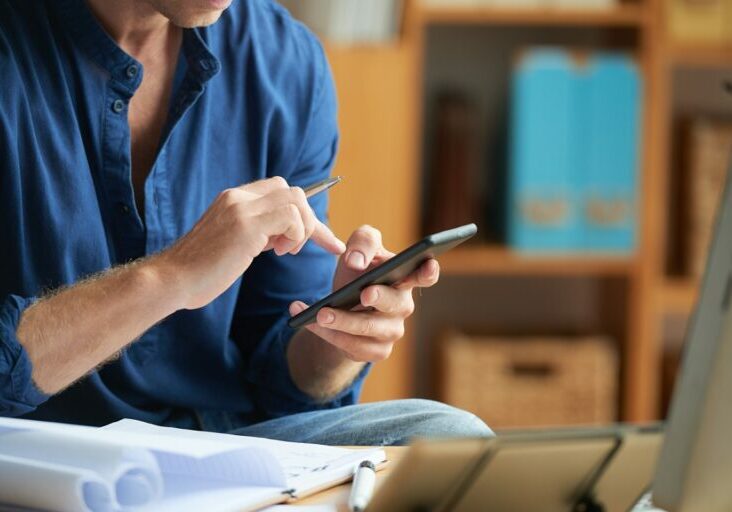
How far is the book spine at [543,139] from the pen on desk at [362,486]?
5.62 ft

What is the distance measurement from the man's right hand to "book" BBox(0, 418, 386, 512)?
0.24 m

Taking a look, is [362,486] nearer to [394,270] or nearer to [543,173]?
[394,270]

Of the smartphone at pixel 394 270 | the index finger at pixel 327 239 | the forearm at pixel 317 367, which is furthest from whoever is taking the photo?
the forearm at pixel 317 367

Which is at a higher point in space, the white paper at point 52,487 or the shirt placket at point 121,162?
the shirt placket at point 121,162

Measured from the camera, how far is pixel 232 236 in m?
1.17

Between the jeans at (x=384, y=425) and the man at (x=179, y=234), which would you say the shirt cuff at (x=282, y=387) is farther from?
the jeans at (x=384, y=425)

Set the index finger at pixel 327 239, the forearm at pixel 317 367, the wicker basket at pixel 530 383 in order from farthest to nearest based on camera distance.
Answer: the wicker basket at pixel 530 383 → the forearm at pixel 317 367 → the index finger at pixel 327 239

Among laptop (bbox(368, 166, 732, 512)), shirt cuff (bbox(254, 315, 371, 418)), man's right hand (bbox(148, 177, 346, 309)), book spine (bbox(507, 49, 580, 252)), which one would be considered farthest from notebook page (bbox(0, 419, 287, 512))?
book spine (bbox(507, 49, 580, 252))

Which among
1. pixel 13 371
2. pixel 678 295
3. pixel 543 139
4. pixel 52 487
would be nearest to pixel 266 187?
pixel 13 371

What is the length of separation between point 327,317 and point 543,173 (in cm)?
153

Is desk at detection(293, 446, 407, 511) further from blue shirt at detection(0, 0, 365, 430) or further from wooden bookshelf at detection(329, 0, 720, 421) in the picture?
wooden bookshelf at detection(329, 0, 720, 421)

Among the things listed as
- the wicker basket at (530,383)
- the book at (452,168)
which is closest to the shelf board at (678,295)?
the wicker basket at (530,383)

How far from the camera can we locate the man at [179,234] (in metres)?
1.19

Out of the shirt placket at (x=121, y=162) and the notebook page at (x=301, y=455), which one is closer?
the notebook page at (x=301, y=455)
